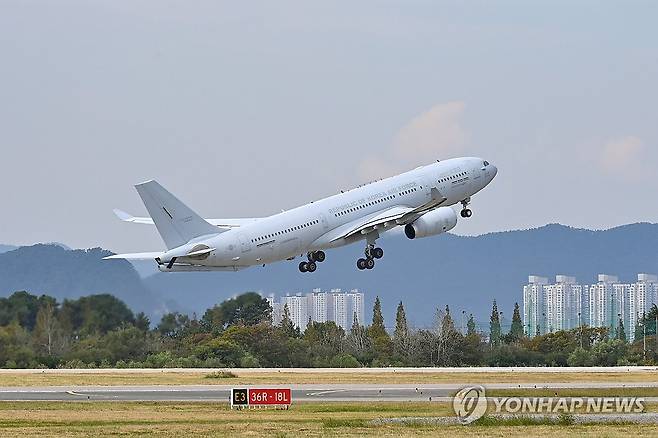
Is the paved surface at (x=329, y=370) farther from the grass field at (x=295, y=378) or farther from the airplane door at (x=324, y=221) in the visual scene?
the airplane door at (x=324, y=221)

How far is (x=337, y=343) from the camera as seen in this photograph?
426 ft

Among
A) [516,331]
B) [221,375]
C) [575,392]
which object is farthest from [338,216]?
[516,331]

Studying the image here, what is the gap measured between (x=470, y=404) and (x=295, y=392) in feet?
44.2

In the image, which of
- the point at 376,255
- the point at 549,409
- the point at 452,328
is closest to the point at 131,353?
the point at 376,255

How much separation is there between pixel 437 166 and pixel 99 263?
97.7ft

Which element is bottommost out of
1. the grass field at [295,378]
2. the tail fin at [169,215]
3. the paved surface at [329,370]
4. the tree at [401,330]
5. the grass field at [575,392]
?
the grass field at [575,392]

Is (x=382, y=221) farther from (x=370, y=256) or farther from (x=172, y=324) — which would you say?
(x=172, y=324)

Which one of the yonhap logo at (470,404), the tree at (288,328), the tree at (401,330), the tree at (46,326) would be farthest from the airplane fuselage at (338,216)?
the tree at (288,328)

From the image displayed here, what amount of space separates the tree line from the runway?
1715 cm

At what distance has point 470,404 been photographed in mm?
74562

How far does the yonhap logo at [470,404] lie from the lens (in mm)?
65625

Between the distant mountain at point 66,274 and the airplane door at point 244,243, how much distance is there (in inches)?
471

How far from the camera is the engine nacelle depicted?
99.3 m

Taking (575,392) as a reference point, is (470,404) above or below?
below
